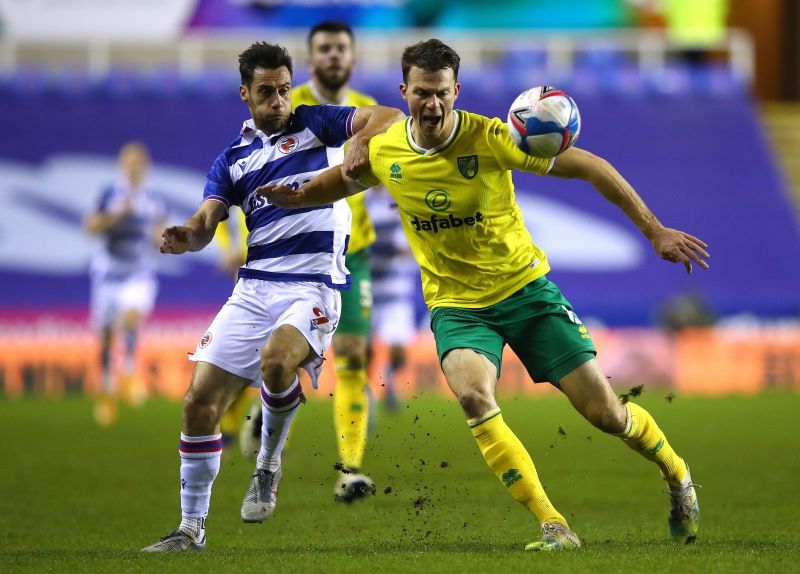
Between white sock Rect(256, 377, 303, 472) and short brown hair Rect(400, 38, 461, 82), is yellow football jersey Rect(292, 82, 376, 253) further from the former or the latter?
short brown hair Rect(400, 38, 461, 82)

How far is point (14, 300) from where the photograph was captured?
20.9 meters

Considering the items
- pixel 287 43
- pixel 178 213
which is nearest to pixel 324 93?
pixel 178 213

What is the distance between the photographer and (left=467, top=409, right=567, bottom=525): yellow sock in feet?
19.2

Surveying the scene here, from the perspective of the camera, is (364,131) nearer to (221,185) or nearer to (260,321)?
(221,185)

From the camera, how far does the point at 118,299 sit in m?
14.8

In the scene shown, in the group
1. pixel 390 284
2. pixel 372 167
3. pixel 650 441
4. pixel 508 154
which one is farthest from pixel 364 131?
pixel 390 284

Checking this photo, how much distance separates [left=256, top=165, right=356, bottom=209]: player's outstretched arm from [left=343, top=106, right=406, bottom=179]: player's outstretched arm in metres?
0.06

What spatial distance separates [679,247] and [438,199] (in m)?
1.15

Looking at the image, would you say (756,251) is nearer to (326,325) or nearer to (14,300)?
(14,300)

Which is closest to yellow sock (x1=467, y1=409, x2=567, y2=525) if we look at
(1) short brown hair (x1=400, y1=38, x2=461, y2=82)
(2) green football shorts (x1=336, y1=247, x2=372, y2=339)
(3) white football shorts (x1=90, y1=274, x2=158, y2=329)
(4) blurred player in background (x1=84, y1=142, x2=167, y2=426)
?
(1) short brown hair (x1=400, y1=38, x2=461, y2=82)

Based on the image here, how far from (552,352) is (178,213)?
1583 centimetres

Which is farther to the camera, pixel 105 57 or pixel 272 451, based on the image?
pixel 105 57

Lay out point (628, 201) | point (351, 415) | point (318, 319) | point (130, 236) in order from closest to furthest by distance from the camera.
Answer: point (628, 201), point (318, 319), point (351, 415), point (130, 236)

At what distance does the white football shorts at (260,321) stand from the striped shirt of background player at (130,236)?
835 centimetres
